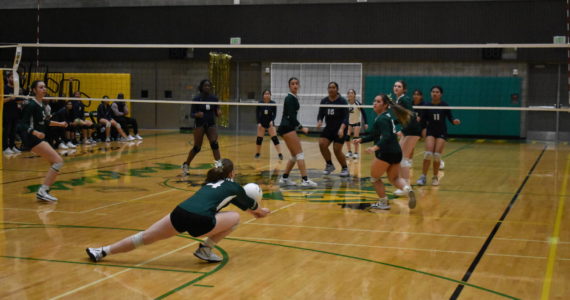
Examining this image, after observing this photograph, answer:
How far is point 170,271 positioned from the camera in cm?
629

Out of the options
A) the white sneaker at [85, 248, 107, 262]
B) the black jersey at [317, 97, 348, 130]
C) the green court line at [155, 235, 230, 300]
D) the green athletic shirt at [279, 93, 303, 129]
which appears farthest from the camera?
the black jersey at [317, 97, 348, 130]

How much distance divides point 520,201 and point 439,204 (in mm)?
1312

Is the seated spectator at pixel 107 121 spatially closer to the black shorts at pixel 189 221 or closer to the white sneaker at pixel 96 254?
the white sneaker at pixel 96 254

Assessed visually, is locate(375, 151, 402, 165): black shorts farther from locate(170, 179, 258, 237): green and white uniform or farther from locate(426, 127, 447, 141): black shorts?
locate(170, 179, 258, 237): green and white uniform

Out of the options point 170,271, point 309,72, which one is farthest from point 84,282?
point 309,72

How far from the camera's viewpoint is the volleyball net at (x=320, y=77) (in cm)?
2456

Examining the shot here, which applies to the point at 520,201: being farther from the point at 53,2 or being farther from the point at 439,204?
the point at 53,2

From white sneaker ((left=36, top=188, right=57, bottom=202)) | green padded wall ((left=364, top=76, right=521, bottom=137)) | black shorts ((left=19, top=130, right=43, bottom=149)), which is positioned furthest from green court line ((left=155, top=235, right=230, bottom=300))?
green padded wall ((left=364, top=76, right=521, bottom=137))

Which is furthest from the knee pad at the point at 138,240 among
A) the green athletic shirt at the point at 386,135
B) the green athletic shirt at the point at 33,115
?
the green athletic shirt at the point at 33,115

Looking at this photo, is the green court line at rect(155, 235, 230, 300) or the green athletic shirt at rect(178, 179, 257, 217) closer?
the green court line at rect(155, 235, 230, 300)

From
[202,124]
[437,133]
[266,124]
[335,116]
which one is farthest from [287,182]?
[266,124]

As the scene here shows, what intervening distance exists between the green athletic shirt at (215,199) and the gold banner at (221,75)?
1987 centimetres

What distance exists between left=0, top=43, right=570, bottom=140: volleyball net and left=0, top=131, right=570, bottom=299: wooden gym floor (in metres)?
11.1

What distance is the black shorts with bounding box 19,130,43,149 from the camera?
32.9 feet
